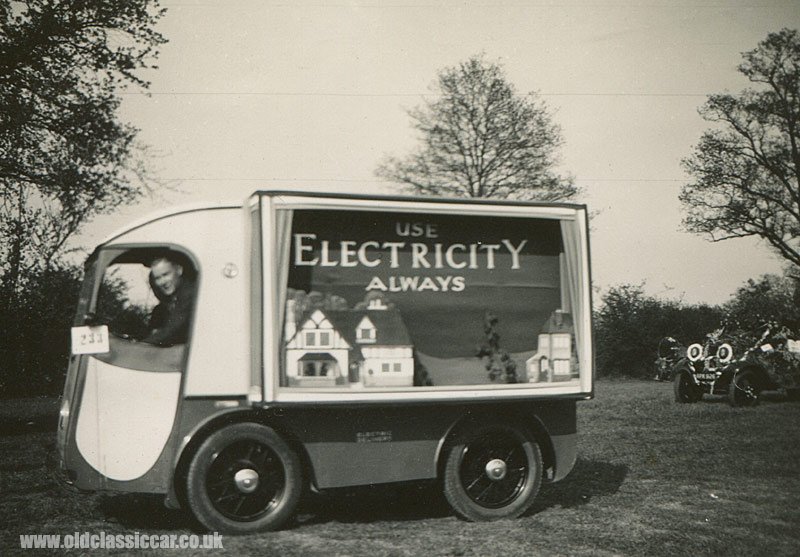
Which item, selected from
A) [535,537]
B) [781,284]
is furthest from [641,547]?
[781,284]

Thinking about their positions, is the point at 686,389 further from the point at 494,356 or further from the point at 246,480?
the point at 246,480

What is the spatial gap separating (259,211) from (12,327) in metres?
23.4

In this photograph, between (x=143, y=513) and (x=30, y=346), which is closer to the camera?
(x=143, y=513)

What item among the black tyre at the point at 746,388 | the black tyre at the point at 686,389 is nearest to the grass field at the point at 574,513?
the black tyre at the point at 746,388

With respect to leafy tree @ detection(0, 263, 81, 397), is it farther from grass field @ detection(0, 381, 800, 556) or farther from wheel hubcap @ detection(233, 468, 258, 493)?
wheel hubcap @ detection(233, 468, 258, 493)

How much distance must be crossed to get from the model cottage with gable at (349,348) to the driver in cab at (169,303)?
78 cm

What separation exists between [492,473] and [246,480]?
1.96m

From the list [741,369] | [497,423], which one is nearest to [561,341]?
[497,423]

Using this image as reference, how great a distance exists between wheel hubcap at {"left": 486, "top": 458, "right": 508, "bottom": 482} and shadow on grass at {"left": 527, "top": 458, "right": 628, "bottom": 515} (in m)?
0.54

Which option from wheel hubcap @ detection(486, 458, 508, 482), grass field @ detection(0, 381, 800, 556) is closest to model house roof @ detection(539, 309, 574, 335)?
wheel hubcap @ detection(486, 458, 508, 482)

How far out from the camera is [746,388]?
17297 mm

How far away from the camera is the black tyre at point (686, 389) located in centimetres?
1842

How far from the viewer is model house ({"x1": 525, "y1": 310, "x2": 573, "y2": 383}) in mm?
7500

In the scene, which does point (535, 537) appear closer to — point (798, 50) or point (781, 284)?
point (798, 50)
